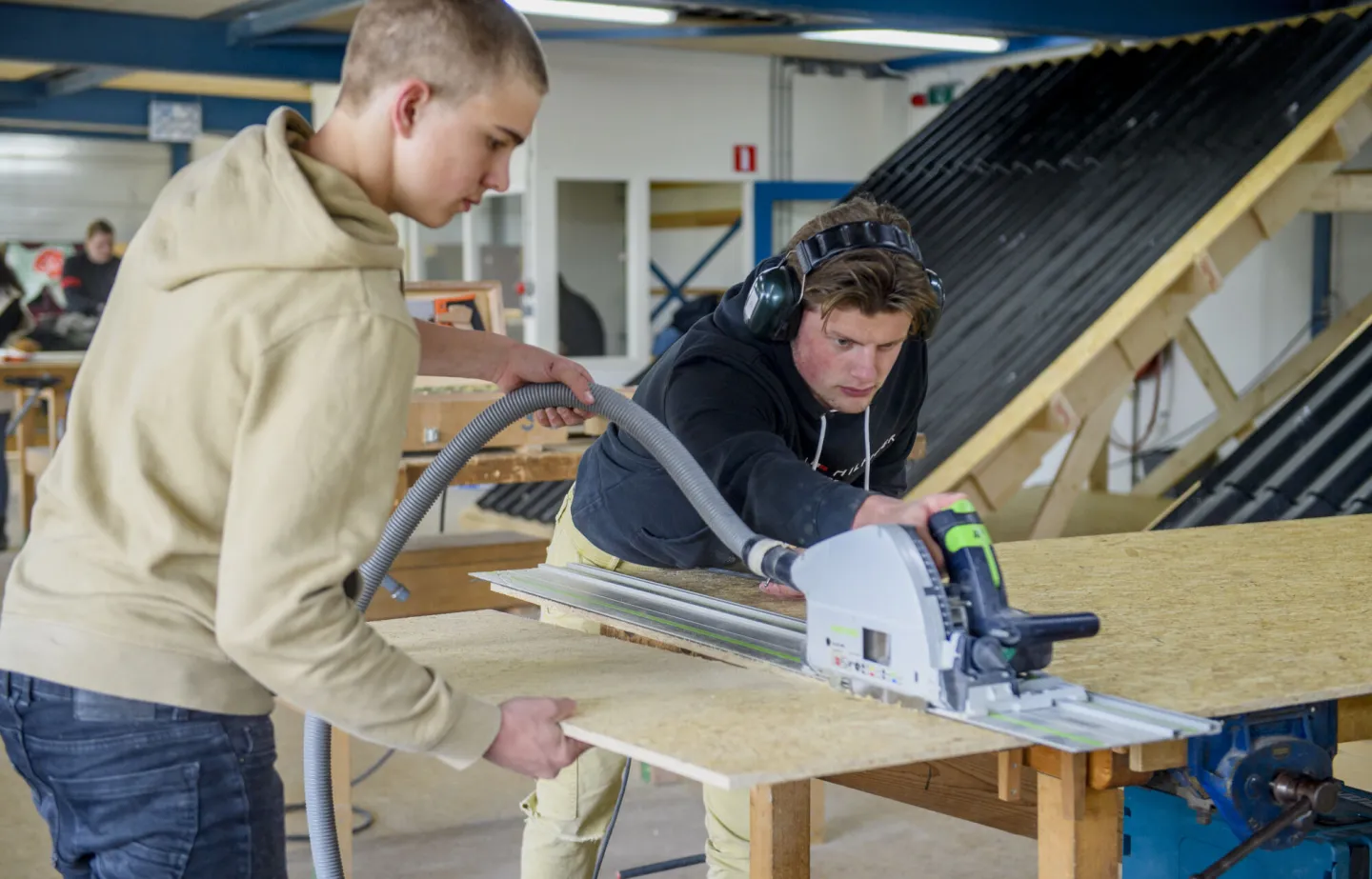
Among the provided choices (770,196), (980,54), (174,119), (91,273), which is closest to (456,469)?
(770,196)

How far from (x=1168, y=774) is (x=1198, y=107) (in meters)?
4.65

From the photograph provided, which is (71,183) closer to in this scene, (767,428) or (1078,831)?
(767,428)

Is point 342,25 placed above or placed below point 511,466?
above

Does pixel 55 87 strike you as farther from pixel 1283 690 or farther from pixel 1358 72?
pixel 1283 690

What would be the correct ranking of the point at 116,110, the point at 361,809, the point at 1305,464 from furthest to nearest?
the point at 116,110, the point at 1305,464, the point at 361,809

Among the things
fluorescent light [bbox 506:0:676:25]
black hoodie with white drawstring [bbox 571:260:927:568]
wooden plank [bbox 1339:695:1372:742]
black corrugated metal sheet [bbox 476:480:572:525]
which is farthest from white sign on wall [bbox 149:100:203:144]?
wooden plank [bbox 1339:695:1372:742]

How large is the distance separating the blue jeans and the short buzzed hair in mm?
608

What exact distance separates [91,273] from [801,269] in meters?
9.32

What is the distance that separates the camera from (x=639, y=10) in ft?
24.0

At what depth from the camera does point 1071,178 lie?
6.04 metres

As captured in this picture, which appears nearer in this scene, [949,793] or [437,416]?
[949,793]

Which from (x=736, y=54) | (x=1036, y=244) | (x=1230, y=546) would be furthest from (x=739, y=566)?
(x=736, y=54)

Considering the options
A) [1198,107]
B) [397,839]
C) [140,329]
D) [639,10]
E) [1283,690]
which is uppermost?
[639,10]

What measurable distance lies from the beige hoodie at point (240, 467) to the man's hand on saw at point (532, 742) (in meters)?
0.07
